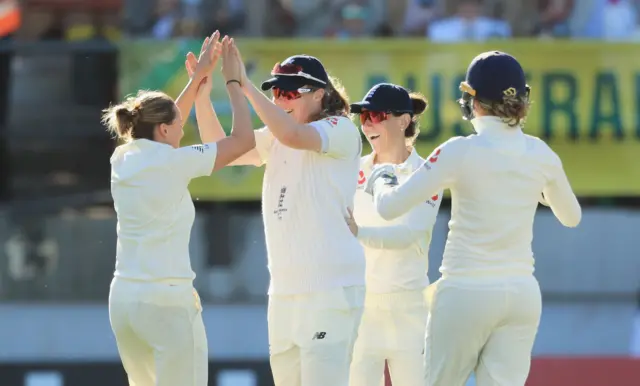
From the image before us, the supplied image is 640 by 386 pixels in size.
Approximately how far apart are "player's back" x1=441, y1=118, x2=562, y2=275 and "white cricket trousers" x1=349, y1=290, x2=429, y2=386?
87cm

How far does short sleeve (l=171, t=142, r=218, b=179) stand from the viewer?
4.59 meters

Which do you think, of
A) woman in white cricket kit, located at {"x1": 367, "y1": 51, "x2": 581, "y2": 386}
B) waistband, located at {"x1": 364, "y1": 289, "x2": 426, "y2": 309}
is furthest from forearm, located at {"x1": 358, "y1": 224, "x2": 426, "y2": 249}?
woman in white cricket kit, located at {"x1": 367, "y1": 51, "x2": 581, "y2": 386}

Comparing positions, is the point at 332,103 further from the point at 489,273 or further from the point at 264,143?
the point at 489,273

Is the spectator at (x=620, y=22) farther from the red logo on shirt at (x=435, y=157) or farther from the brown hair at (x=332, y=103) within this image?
the red logo on shirt at (x=435, y=157)

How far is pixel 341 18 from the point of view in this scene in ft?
36.2

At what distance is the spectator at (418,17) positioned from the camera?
11.0 meters

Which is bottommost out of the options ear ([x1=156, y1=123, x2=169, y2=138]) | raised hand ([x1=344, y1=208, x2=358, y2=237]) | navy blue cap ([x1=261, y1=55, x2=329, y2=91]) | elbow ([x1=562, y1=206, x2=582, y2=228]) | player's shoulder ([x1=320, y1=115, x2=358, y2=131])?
raised hand ([x1=344, y1=208, x2=358, y2=237])

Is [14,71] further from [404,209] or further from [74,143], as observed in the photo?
[404,209]

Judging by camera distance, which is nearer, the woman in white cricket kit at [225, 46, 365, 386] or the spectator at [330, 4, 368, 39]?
the woman in white cricket kit at [225, 46, 365, 386]

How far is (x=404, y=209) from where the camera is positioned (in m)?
4.42

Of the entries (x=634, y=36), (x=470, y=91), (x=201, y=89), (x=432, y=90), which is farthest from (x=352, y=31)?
(x=470, y=91)

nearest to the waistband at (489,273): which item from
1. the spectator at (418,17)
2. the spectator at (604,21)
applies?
the spectator at (418,17)

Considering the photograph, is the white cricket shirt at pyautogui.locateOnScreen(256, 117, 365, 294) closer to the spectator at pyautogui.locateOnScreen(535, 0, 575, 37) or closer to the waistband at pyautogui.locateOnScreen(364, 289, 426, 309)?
the waistband at pyautogui.locateOnScreen(364, 289, 426, 309)

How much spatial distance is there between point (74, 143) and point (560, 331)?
425cm
